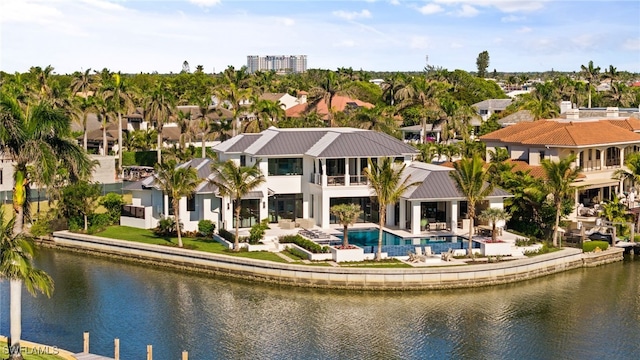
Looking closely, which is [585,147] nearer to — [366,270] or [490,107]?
[366,270]

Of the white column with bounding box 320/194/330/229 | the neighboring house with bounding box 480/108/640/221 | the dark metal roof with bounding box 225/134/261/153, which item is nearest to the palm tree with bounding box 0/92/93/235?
the white column with bounding box 320/194/330/229

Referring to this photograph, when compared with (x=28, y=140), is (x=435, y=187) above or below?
below

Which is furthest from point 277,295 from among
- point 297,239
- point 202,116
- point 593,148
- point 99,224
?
point 202,116

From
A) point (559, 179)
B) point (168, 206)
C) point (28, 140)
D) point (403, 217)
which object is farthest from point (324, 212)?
point (28, 140)

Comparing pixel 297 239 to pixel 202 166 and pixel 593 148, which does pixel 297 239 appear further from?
pixel 593 148

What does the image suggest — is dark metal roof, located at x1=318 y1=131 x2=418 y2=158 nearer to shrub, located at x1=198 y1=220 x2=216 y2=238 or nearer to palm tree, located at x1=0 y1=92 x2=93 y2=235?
shrub, located at x1=198 y1=220 x2=216 y2=238
